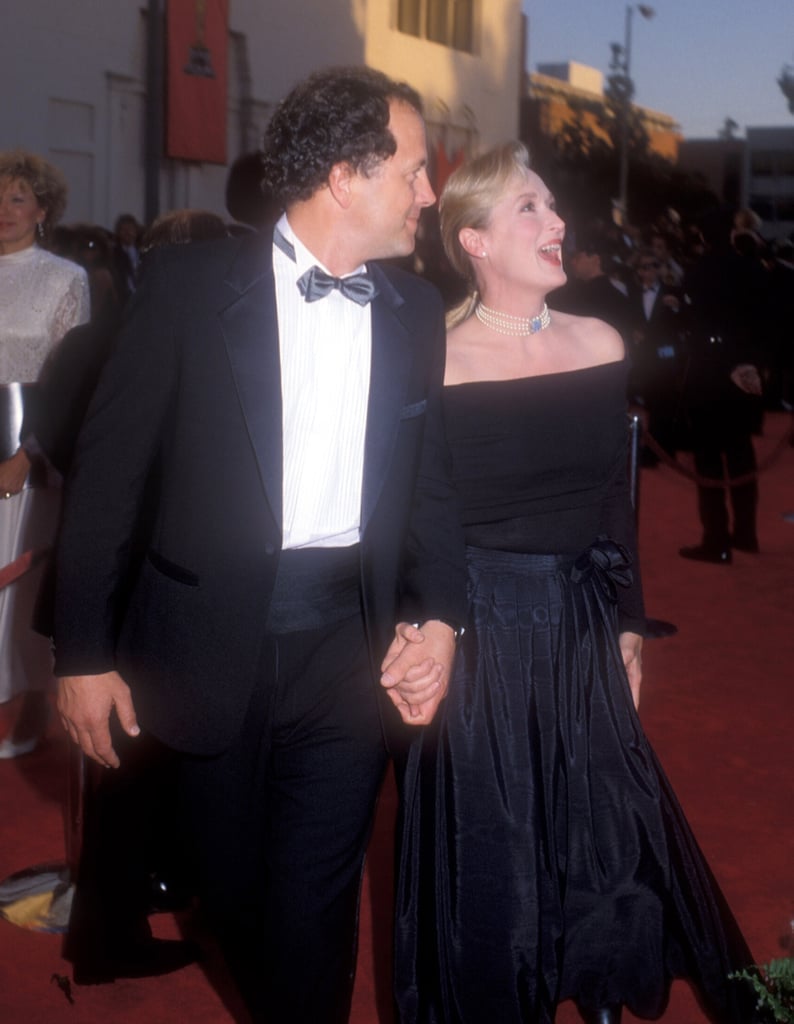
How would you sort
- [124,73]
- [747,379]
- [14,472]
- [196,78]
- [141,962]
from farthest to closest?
[196,78] < [124,73] < [747,379] < [14,472] < [141,962]

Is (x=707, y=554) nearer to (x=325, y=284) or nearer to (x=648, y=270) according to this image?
(x=648, y=270)

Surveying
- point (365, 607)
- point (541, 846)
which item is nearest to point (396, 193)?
point (365, 607)

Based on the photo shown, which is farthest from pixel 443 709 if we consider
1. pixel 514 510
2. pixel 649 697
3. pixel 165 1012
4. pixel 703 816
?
pixel 649 697

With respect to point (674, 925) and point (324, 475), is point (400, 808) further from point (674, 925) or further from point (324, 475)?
point (324, 475)

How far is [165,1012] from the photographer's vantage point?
3.44 metres

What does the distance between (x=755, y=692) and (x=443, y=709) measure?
11.6 ft

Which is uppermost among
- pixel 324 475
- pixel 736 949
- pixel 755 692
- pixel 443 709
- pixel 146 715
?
pixel 324 475

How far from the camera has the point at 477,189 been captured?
322 cm

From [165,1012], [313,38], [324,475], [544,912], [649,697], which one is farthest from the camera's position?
[313,38]

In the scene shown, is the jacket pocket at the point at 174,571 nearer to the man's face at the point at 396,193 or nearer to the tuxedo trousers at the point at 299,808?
the tuxedo trousers at the point at 299,808

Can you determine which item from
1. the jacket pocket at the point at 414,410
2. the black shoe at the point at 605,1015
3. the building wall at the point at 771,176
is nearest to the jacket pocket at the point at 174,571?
the jacket pocket at the point at 414,410

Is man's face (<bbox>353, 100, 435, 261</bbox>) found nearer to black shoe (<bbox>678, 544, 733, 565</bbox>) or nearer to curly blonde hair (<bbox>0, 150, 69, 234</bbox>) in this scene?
curly blonde hair (<bbox>0, 150, 69, 234</bbox>)

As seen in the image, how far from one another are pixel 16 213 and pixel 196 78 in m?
17.4

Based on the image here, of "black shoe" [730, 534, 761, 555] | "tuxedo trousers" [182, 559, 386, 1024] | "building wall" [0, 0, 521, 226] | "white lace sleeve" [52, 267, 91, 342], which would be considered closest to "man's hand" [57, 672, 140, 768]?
"tuxedo trousers" [182, 559, 386, 1024]
